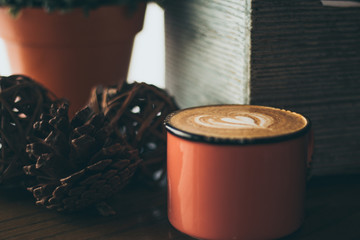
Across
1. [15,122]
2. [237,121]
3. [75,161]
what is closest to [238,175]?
[237,121]

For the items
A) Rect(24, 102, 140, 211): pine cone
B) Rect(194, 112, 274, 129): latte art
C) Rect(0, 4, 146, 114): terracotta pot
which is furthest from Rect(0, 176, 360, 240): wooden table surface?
Rect(0, 4, 146, 114): terracotta pot

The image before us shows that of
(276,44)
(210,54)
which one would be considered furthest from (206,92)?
(276,44)

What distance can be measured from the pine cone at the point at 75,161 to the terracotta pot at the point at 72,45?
0.26m

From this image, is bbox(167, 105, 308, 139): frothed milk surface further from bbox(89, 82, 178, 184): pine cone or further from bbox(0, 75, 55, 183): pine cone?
bbox(0, 75, 55, 183): pine cone

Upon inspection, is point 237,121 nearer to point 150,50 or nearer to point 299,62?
point 299,62

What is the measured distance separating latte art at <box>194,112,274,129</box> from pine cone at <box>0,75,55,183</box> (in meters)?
0.23

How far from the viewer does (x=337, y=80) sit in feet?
2.11

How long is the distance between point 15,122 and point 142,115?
162mm

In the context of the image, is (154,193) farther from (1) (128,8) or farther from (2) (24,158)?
(1) (128,8)

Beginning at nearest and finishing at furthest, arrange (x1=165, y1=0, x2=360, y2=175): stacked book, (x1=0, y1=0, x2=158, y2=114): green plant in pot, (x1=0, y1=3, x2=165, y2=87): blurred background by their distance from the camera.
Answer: (x1=165, y1=0, x2=360, y2=175): stacked book, (x1=0, y1=0, x2=158, y2=114): green plant in pot, (x1=0, y1=3, x2=165, y2=87): blurred background

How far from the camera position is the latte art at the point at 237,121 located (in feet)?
1.70

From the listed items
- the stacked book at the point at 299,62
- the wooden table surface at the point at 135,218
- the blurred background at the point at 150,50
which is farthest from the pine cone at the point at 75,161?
the blurred background at the point at 150,50

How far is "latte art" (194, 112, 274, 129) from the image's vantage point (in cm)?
52

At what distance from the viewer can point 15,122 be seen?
24.4 inches
